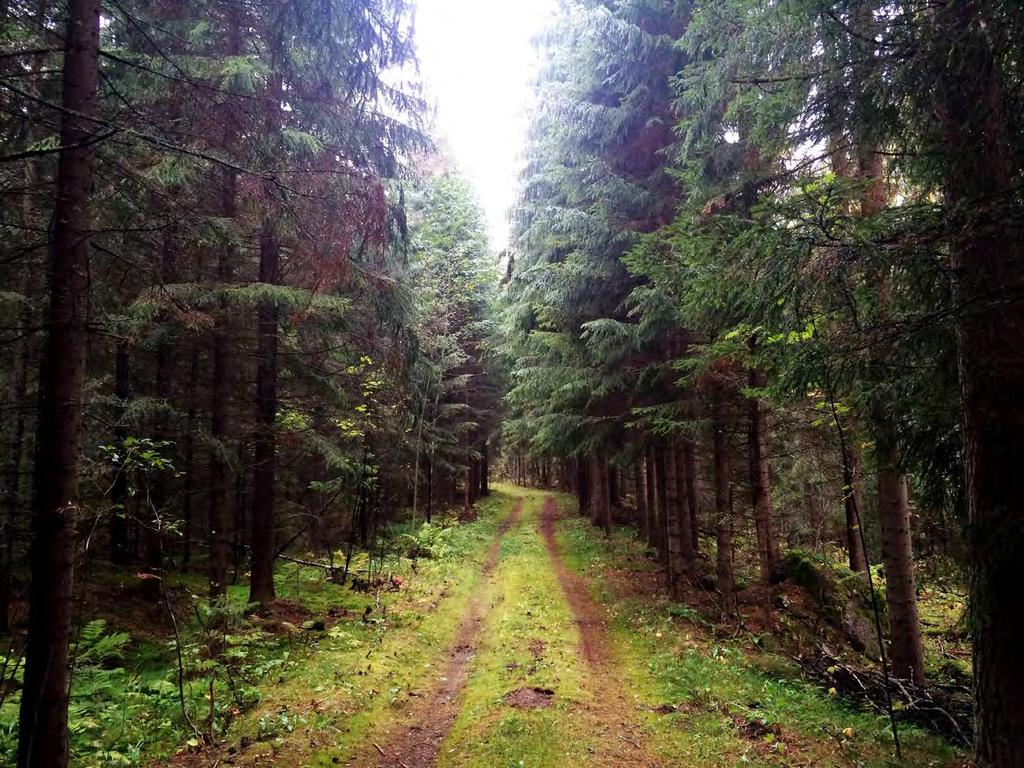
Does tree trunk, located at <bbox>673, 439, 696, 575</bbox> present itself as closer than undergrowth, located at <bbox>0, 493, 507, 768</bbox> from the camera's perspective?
No

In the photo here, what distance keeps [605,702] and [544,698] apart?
0.92 m

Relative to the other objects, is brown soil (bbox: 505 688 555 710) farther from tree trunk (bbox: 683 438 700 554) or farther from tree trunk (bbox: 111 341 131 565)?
tree trunk (bbox: 111 341 131 565)

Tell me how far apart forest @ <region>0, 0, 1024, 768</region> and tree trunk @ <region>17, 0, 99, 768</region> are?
3cm

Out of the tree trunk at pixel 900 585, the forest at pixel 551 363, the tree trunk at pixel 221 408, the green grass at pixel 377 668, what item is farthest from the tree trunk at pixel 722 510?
the tree trunk at pixel 221 408

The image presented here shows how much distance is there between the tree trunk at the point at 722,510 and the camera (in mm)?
11453

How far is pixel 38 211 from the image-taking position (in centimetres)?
729

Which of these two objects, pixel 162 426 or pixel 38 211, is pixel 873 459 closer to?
pixel 38 211

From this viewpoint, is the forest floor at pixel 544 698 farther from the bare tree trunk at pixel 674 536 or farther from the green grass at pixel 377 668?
the bare tree trunk at pixel 674 536

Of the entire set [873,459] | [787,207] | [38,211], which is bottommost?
[873,459]

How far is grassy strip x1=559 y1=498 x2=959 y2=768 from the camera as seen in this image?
604cm

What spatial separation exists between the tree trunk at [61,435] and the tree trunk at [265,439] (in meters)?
6.03

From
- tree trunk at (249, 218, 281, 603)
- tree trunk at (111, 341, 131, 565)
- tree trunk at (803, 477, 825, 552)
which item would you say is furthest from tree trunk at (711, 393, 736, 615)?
tree trunk at (111, 341, 131, 565)

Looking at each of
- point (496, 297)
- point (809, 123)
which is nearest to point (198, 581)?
point (809, 123)

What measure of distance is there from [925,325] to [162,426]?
38.7 feet
